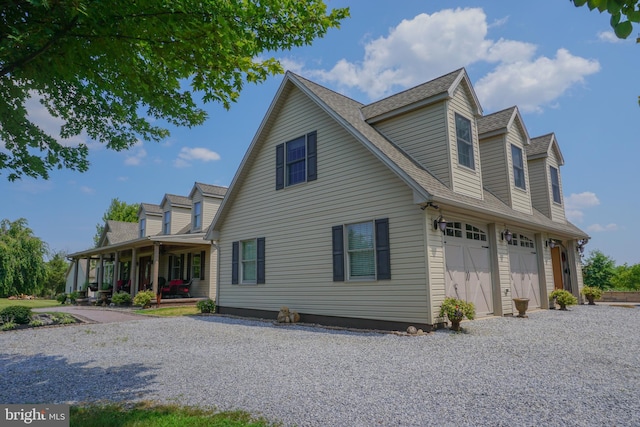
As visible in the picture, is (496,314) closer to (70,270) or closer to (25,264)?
(25,264)

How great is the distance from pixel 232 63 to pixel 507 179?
11.4 m

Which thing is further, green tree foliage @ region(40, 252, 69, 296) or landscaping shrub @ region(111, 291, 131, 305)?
green tree foliage @ region(40, 252, 69, 296)

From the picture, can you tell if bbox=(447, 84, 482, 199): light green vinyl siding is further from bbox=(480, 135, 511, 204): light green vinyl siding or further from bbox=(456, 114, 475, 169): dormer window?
bbox=(480, 135, 511, 204): light green vinyl siding

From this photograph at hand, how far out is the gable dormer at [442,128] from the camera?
10797 millimetres

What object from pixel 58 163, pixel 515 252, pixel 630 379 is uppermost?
pixel 58 163

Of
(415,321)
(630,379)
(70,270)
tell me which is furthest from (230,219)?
(70,270)

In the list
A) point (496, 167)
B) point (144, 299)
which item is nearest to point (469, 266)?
point (496, 167)

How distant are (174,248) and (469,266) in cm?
1747

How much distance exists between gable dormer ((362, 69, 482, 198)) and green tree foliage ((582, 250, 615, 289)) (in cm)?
1750

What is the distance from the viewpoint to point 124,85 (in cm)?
555

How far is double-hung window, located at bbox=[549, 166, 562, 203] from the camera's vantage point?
17109 millimetres

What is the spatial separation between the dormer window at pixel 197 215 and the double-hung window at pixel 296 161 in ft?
34.7

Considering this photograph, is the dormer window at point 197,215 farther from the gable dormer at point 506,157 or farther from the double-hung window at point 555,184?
the double-hung window at point 555,184

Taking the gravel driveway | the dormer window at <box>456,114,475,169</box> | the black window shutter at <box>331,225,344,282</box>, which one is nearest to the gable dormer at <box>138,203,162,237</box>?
the gravel driveway
